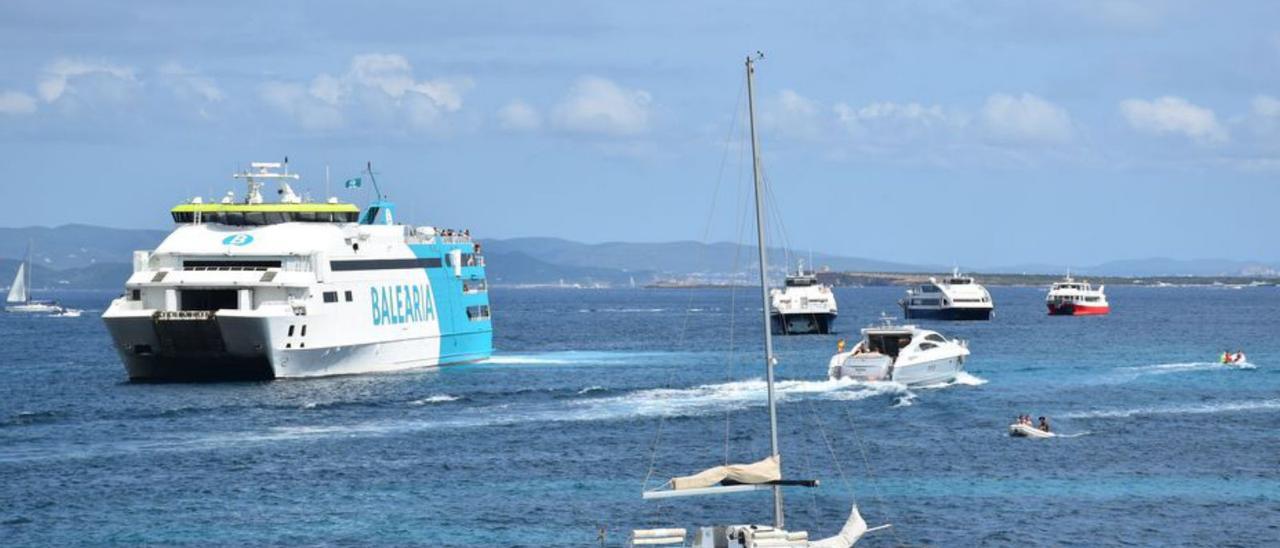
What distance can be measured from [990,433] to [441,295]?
37.2 meters

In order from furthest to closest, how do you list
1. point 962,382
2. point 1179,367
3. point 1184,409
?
point 1179,367, point 962,382, point 1184,409

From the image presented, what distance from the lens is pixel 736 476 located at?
38.6m

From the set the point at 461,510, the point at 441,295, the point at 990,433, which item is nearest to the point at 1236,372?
the point at 990,433

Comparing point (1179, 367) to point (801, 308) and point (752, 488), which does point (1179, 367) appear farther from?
point (752, 488)

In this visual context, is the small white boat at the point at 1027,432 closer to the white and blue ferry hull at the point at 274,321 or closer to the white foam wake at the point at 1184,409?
the white foam wake at the point at 1184,409

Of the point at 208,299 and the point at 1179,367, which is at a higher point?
the point at 208,299

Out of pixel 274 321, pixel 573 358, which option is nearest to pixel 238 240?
pixel 274 321

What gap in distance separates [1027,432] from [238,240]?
3699cm

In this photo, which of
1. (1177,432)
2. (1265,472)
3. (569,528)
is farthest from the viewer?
(1177,432)

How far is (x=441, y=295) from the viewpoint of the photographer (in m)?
95.2

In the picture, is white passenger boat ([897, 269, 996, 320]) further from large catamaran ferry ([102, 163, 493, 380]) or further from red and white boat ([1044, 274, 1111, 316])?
large catamaran ferry ([102, 163, 493, 380])

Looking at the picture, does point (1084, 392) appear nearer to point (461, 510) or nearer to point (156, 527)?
point (461, 510)

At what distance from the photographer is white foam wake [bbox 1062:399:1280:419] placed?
7188 centimetres

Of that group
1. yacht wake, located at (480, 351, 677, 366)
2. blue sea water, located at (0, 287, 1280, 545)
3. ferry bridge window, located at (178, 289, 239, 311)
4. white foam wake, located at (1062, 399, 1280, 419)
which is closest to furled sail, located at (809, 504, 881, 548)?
blue sea water, located at (0, 287, 1280, 545)
